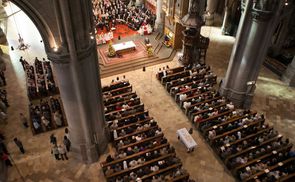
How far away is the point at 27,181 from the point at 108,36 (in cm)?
1467

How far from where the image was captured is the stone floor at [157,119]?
1388 cm

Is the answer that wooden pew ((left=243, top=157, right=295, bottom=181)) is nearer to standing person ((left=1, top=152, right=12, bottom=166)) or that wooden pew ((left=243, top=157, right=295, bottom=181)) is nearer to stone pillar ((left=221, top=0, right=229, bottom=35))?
standing person ((left=1, top=152, right=12, bottom=166))

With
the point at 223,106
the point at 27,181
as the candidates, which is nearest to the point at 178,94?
the point at 223,106

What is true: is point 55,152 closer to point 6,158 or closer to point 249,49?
point 6,158

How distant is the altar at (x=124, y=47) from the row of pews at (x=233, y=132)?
493 cm

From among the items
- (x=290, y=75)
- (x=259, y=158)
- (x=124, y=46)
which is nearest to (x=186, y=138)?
(x=259, y=158)

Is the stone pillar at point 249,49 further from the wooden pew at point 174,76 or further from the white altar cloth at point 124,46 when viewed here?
the white altar cloth at point 124,46

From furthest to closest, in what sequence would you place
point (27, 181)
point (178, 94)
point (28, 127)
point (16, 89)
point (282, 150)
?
point (16, 89), point (178, 94), point (28, 127), point (282, 150), point (27, 181)

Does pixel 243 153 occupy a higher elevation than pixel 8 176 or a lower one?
higher

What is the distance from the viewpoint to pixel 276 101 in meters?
18.8

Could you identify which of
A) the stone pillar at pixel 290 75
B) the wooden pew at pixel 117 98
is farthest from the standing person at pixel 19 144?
the stone pillar at pixel 290 75

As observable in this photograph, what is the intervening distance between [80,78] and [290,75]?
15592 millimetres

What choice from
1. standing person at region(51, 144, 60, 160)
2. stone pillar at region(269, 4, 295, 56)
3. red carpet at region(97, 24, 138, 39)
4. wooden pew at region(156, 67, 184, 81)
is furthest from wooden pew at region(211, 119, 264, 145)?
red carpet at region(97, 24, 138, 39)

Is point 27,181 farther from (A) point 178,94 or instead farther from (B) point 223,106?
(B) point 223,106
